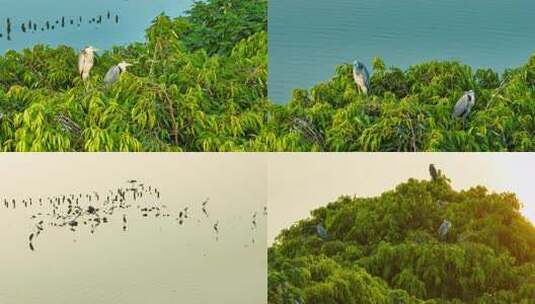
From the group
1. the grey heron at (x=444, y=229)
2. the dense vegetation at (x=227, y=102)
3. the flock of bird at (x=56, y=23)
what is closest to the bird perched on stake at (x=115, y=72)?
the dense vegetation at (x=227, y=102)

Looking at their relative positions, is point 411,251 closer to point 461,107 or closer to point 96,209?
point 461,107

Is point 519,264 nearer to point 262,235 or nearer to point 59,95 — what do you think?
point 262,235

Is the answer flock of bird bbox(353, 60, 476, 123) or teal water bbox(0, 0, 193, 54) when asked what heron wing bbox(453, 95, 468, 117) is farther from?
teal water bbox(0, 0, 193, 54)

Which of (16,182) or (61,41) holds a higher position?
(61,41)

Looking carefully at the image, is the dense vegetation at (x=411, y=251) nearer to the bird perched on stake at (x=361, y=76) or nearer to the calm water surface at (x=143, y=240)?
the calm water surface at (x=143, y=240)

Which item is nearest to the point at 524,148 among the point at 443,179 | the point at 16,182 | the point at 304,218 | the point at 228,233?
the point at 443,179

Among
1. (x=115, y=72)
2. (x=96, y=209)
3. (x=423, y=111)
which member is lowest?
(x=96, y=209)

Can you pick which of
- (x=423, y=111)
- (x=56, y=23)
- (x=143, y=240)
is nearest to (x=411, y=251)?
(x=423, y=111)
